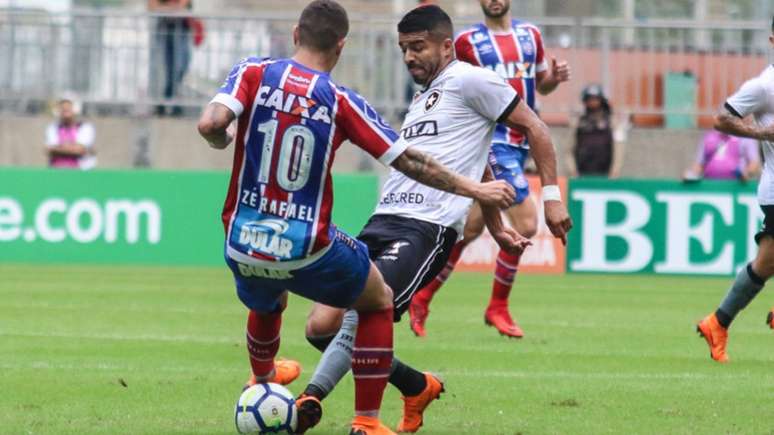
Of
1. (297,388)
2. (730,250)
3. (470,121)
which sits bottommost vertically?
(730,250)

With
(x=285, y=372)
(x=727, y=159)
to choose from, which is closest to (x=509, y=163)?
(x=285, y=372)

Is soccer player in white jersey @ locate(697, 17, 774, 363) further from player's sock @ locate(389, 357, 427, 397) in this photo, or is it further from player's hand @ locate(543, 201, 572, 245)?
player's sock @ locate(389, 357, 427, 397)

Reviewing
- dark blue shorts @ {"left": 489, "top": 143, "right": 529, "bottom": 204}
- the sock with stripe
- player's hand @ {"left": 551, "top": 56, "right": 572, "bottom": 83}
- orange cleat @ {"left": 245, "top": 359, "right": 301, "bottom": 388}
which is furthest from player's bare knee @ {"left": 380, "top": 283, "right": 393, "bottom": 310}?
dark blue shorts @ {"left": 489, "top": 143, "right": 529, "bottom": 204}

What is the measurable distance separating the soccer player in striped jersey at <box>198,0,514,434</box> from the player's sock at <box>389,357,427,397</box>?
805mm

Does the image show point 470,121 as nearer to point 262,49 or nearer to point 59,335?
point 59,335

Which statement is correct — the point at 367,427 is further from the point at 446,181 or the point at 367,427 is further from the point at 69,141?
the point at 69,141

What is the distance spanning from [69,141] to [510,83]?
10.5 metres

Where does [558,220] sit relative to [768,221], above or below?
above

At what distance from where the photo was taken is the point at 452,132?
329 inches

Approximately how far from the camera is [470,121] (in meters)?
8.34

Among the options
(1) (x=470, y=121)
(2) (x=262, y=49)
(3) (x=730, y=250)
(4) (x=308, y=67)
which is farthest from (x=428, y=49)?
(2) (x=262, y=49)

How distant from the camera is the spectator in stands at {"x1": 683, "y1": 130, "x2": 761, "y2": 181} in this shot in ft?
68.6

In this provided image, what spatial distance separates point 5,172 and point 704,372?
12.3 metres

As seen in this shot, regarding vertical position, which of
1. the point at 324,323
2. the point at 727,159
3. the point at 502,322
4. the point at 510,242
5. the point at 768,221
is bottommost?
the point at 502,322
